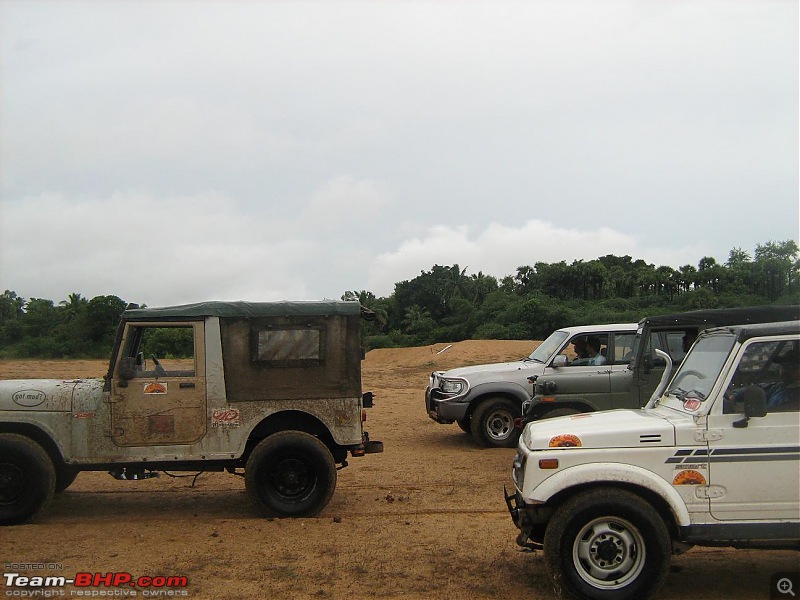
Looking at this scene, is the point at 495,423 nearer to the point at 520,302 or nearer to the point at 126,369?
the point at 126,369

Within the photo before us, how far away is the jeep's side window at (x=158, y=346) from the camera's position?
24.8 feet

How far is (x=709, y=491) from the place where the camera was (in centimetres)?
491

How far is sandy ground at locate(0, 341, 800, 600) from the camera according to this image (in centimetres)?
548

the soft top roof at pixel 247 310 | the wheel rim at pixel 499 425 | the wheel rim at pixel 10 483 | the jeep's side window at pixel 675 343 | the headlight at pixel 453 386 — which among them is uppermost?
the soft top roof at pixel 247 310

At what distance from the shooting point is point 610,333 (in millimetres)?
11031

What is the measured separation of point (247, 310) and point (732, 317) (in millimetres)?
5973

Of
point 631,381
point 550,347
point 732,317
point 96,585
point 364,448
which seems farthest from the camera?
point 550,347

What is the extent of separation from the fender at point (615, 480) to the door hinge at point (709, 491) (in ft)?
0.45

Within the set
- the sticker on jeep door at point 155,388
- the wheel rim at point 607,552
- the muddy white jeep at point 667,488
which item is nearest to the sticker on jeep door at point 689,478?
the muddy white jeep at point 667,488

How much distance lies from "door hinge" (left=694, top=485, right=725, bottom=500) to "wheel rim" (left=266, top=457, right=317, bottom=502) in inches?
159

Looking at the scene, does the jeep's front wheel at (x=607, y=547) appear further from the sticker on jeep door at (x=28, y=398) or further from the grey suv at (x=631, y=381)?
the sticker on jeep door at (x=28, y=398)

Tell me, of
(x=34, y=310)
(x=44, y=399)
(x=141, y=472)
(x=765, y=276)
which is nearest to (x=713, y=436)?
(x=141, y=472)

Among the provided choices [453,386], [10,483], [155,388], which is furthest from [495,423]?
[10,483]

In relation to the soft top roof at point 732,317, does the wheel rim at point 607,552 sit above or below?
below
